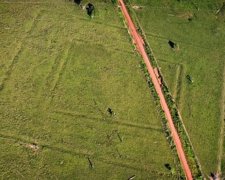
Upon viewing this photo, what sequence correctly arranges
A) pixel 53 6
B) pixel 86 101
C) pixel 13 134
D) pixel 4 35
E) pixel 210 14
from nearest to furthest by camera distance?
pixel 13 134 → pixel 86 101 → pixel 4 35 → pixel 53 6 → pixel 210 14

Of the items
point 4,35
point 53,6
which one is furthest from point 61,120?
point 53,6

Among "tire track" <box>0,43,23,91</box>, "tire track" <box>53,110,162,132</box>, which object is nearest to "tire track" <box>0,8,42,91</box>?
"tire track" <box>0,43,23,91</box>

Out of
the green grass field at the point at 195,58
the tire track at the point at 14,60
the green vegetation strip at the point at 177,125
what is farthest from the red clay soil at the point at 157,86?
the tire track at the point at 14,60

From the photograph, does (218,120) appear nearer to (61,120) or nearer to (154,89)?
(154,89)

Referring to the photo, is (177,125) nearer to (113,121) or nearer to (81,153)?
(113,121)

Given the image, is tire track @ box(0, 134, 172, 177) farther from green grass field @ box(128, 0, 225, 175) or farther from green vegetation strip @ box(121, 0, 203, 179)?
green grass field @ box(128, 0, 225, 175)

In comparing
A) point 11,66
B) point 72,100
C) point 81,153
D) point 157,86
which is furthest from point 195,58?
point 11,66
